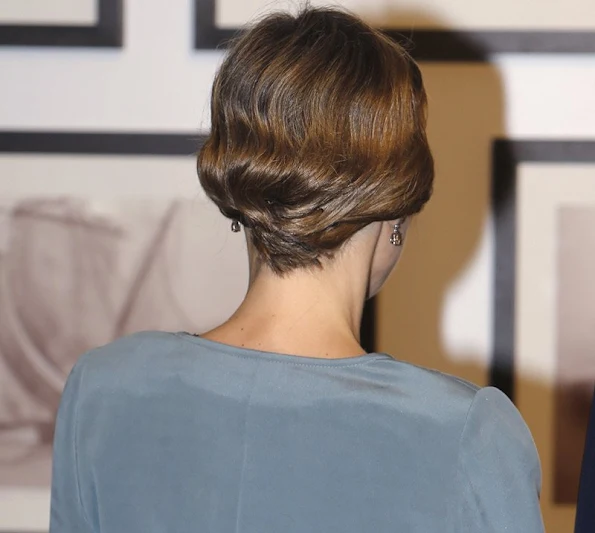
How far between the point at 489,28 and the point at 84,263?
740mm

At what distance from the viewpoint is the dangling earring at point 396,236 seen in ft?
2.91

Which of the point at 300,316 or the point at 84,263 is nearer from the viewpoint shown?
the point at 300,316

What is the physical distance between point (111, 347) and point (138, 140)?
678mm

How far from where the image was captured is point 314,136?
78 cm

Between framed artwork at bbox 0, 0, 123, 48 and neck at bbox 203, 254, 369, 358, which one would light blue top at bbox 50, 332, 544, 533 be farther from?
framed artwork at bbox 0, 0, 123, 48

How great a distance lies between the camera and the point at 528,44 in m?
1.43

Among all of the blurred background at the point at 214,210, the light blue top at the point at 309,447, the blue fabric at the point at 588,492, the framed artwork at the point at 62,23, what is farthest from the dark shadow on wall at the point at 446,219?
the light blue top at the point at 309,447

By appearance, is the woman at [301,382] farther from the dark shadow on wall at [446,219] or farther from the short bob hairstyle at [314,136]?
the dark shadow on wall at [446,219]

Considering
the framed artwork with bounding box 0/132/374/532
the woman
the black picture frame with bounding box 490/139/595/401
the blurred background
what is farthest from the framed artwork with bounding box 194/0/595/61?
the woman

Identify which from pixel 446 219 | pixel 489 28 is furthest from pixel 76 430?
pixel 489 28

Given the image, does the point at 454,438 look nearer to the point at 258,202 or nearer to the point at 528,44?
the point at 258,202

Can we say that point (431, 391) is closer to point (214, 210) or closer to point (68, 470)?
point (68, 470)

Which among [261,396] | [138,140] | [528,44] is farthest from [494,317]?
[261,396]

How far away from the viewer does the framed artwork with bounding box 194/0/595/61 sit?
143 centimetres
